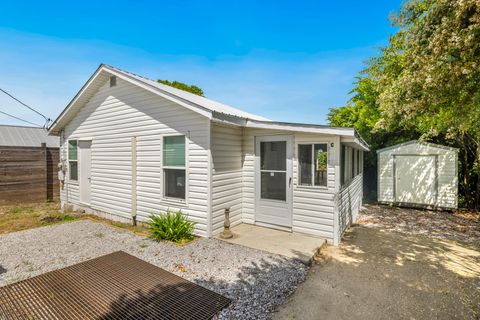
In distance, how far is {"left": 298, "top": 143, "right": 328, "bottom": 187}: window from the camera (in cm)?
505

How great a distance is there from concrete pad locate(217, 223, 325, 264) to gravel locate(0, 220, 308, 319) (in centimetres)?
20

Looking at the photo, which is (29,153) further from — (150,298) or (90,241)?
(150,298)

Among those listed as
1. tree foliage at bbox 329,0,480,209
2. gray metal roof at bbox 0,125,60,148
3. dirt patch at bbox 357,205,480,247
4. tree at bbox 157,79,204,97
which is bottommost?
dirt patch at bbox 357,205,480,247

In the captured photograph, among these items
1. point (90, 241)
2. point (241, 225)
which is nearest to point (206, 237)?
point (241, 225)

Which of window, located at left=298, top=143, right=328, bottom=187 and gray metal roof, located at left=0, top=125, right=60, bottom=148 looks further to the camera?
gray metal roof, located at left=0, top=125, right=60, bottom=148

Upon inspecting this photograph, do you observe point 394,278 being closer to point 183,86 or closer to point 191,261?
point 191,261

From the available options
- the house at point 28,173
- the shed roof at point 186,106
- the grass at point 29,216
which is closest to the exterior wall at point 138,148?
the shed roof at point 186,106

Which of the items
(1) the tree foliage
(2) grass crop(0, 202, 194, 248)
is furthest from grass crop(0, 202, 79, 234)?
(1) the tree foliage

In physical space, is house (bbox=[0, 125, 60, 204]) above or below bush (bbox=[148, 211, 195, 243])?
above

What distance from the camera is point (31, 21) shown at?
818 centimetres

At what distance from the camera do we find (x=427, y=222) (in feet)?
23.5

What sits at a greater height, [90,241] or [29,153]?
[29,153]

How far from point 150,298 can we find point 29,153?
374 inches

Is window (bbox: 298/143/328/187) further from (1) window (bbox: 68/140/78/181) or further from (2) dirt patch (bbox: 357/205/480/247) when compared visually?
(1) window (bbox: 68/140/78/181)
